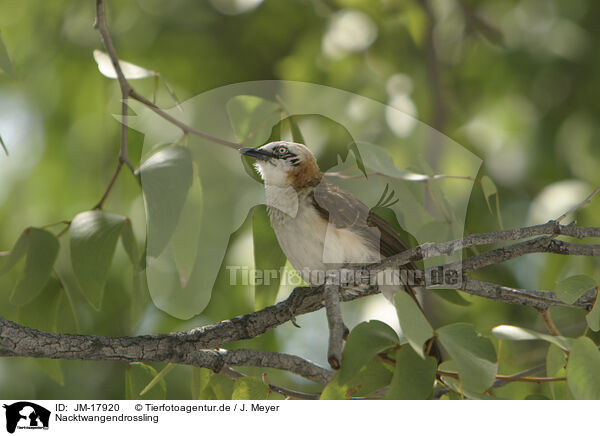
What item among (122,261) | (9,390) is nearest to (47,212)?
(122,261)

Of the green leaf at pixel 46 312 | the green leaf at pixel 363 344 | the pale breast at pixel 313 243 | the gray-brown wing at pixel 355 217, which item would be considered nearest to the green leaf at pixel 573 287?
the green leaf at pixel 363 344

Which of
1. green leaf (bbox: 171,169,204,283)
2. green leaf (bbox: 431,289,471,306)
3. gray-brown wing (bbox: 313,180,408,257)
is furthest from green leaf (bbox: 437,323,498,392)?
green leaf (bbox: 171,169,204,283)

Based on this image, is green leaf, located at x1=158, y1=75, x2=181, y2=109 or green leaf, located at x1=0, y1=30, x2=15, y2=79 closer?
green leaf, located at x1=0, y1=30, x2=15, y2=79

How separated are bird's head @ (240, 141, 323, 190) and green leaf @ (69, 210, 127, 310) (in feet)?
1.14

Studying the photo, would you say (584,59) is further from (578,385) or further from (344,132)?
(578,385)

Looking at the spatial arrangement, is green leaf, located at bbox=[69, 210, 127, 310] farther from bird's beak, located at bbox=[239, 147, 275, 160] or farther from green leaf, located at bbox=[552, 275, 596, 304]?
green leaf, located at bbox=[552, 275, 596, 304]

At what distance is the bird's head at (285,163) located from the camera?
53.8 inches

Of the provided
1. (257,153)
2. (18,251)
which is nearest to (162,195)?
(257,153)

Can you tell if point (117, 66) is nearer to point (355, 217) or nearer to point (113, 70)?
point (113, 70)

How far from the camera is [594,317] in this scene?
40.6 inches

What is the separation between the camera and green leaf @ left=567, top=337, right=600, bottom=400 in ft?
3.03

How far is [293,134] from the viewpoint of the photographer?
1.40 meters

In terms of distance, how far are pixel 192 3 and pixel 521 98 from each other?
5.74ft

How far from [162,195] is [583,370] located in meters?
0.83
